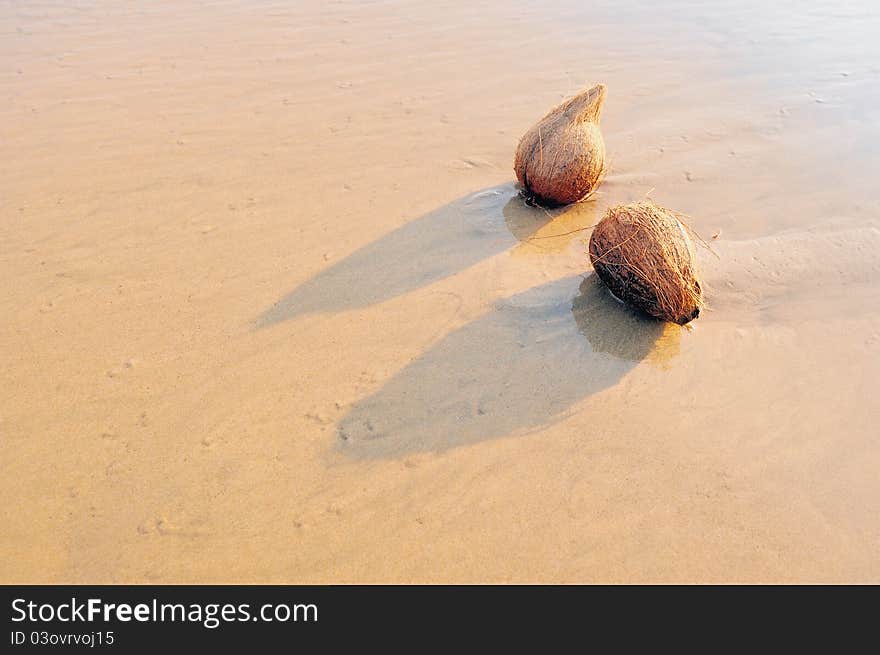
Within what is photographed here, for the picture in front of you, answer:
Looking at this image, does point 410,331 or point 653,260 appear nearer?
point 653,260

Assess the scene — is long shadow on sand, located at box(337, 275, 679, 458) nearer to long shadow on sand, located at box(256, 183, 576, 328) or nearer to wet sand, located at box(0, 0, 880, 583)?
wet sand, located at box(0, 0, 880, 583)

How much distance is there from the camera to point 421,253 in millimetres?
5234

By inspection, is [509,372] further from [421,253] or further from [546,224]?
[546,224]

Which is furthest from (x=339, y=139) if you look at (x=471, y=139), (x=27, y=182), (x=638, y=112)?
(x=638, y=112)

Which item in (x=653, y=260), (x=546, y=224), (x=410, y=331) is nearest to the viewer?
(x=653, y=260)

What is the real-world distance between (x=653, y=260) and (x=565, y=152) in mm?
1457

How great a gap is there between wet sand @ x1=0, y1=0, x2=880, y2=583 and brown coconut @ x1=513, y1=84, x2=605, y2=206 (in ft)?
0.90

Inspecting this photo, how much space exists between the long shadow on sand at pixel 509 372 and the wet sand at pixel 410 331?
0.02 meters

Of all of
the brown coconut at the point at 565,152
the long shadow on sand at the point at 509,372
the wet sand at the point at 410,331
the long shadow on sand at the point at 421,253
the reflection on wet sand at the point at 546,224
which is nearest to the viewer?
the wet sand at the point at 410,331

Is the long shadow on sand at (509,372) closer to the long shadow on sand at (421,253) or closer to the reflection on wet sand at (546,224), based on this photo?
the reflection on wet sand at (546,224)

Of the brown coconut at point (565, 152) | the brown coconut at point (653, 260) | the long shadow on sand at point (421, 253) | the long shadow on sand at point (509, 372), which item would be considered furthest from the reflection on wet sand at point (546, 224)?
the brown coconut at point (653, 260)

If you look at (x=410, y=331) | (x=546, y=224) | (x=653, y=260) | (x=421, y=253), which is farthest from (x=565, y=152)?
(x=410, y=331)

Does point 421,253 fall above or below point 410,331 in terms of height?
above

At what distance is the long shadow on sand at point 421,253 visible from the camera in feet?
15.7
